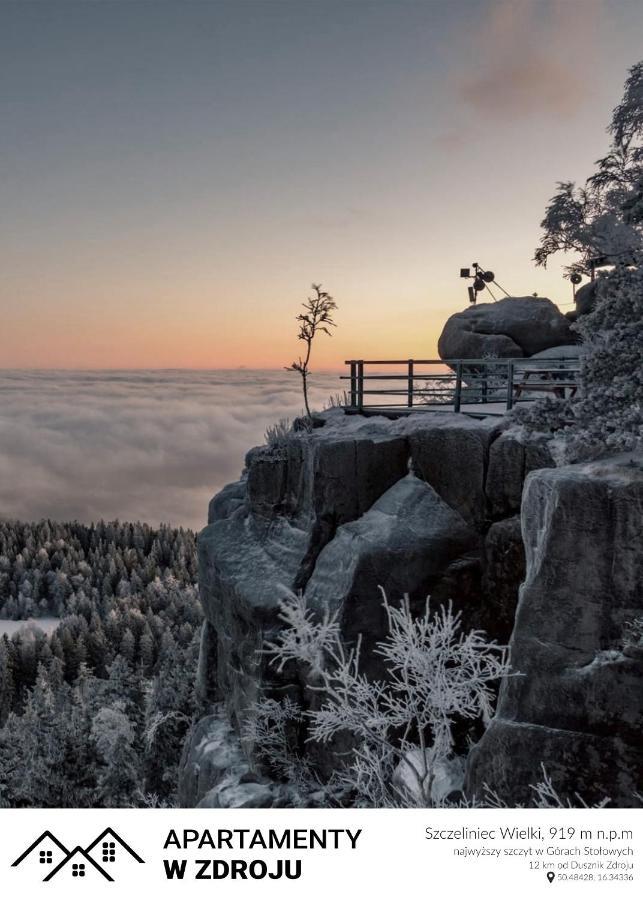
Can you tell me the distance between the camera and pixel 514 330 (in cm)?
2498

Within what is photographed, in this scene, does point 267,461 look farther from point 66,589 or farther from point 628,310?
point 66,589

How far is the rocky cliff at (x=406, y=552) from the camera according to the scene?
8031mm

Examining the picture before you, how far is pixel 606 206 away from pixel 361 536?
17649 mm

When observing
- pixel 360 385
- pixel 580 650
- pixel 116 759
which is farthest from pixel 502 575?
pixel 116 759

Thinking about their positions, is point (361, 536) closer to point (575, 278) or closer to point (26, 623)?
point (575, 278)
